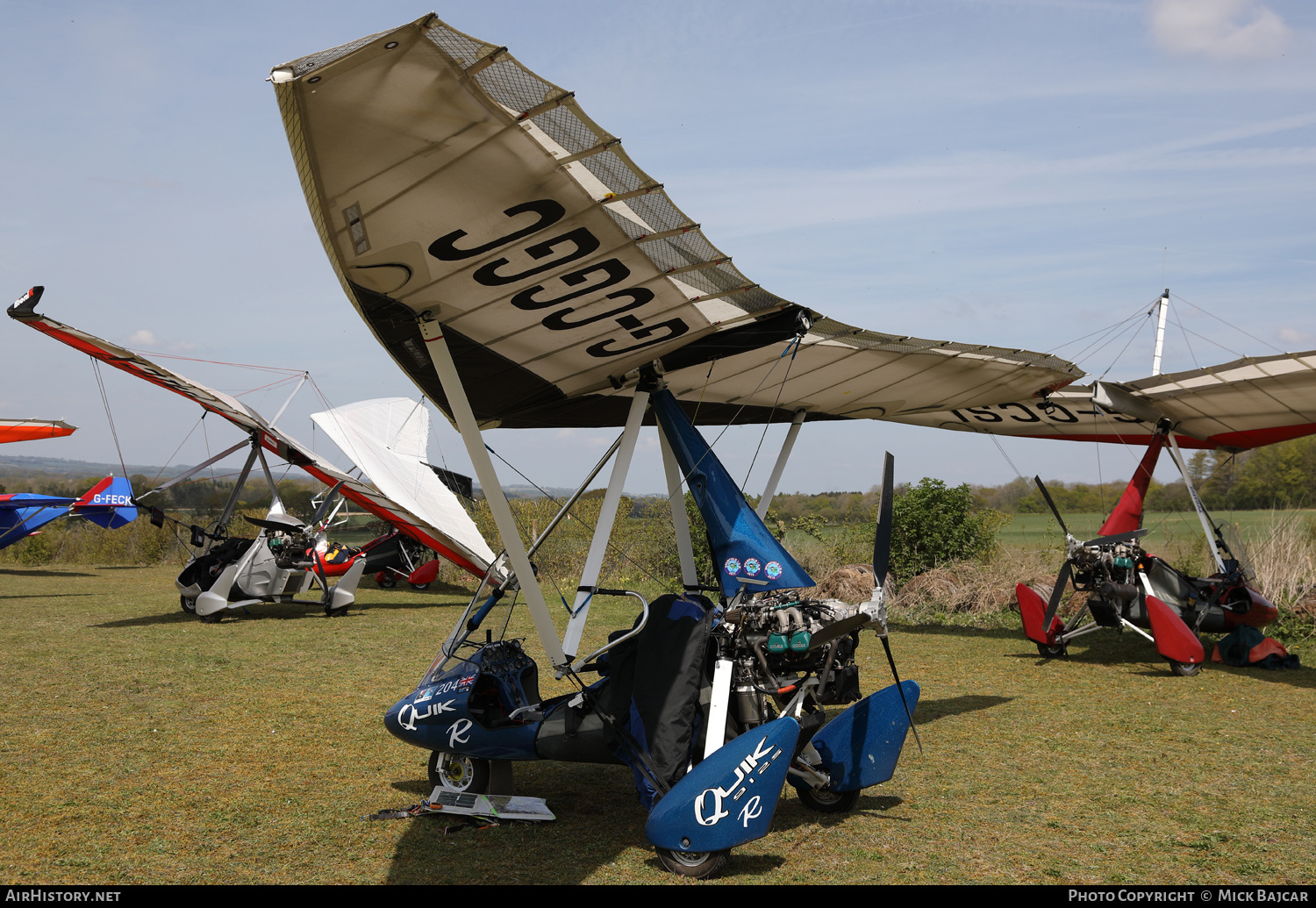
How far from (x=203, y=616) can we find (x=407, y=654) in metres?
4.36

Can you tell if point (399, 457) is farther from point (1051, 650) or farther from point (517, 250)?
point (517, 250)

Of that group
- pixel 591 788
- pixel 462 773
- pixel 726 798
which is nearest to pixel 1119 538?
pixel 591 788

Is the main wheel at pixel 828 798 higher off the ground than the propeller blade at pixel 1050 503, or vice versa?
the propeller blade at pixel 1050 503

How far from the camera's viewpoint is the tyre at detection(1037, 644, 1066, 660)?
10.1m

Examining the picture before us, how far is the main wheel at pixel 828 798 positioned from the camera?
478cm

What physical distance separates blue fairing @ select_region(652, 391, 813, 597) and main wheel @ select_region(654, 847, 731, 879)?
1344mm

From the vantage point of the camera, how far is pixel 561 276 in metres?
4.45

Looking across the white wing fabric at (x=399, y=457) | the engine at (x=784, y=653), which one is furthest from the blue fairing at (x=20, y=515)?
the engine at (x=784, y=653)

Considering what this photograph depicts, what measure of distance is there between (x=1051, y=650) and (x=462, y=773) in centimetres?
778

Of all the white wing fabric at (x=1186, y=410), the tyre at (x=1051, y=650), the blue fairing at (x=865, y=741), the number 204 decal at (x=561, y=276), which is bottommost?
the tyre at (x=1051, y=650)

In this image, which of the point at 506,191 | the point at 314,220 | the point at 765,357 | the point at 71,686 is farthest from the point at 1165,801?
the point at 71,686

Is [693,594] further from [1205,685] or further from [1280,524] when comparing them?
[1280,524]

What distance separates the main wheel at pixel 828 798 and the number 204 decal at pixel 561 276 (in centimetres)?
280

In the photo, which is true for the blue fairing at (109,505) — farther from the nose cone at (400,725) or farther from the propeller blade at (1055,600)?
the propeller blade at (1055,600)
